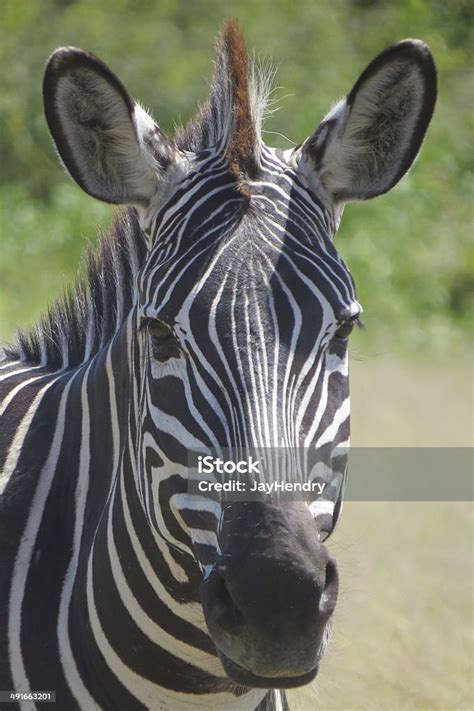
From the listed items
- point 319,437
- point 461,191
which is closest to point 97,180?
point 319,437

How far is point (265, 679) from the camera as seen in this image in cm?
268

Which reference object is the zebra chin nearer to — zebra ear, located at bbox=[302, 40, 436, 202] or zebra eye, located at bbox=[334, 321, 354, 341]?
zebra eye, located at bbox=[334, 321, 354, 341]

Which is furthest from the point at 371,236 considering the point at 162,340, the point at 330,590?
the point at 330,590

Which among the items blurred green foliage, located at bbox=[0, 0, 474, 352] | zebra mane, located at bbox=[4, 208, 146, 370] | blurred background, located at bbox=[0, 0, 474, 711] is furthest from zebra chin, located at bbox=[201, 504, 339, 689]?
blurred green foliage, located at bbox=[0, 0, 474, 352]

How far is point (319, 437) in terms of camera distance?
9.86 ft

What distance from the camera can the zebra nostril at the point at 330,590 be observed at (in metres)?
2.70

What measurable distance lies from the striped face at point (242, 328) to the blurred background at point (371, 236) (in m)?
3.80

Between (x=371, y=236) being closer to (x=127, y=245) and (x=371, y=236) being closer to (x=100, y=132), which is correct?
(x=127, y=245)

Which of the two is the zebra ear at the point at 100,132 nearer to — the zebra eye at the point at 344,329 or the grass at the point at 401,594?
the zebra eye at the point at 344,329

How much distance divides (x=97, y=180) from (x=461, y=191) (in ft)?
56.4

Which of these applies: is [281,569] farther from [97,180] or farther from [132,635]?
[97,180]

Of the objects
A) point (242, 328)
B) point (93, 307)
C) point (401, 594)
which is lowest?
point (401, 594)

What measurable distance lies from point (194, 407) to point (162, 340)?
27cm

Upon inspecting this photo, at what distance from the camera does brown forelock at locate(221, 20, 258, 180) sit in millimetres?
3344
